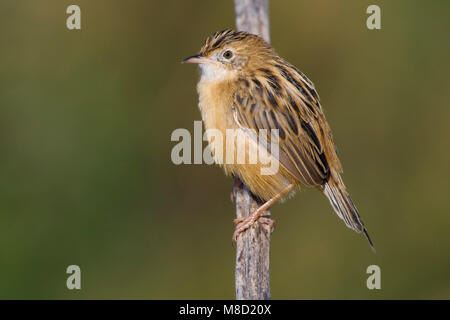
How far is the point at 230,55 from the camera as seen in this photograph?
577 cm

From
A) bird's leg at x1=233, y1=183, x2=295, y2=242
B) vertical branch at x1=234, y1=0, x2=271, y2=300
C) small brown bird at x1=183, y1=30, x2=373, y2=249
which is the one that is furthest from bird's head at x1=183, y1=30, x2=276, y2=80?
bird's leg at x1=233, y1=183, x2=295, y2=242

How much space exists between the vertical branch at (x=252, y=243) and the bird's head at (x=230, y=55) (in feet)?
1.58

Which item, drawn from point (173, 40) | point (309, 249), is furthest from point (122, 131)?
point (309, 249)

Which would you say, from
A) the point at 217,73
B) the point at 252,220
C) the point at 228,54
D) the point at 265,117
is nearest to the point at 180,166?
the point at 217,73

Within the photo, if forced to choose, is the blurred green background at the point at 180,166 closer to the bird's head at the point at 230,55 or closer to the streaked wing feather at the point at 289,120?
the streaked wing feather at the point at 289,120

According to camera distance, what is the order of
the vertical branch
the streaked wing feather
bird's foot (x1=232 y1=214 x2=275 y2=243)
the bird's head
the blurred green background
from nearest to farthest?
the vertical branch → bird's foot (x1=232 y1=214 x2=275 y2=243) → the streaked wing feather → the bird's head → the blurred green background

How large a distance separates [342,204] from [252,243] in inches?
45.5

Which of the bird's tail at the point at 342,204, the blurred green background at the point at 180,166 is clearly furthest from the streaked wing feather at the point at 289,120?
the blurred green background at the point at 180,166

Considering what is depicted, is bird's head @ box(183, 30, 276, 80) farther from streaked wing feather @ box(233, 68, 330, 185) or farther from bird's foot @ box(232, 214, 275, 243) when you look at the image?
bird's foot @ box(232, 214, 275, 243)

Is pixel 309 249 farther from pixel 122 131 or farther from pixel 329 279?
pixel 122 131

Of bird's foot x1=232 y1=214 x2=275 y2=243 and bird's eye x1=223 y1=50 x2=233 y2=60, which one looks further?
bird's eye x1=223 y1=50 x2=233 y2=60

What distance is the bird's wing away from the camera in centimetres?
542

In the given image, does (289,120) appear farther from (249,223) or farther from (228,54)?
(249,223)

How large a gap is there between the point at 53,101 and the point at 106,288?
106 inches
